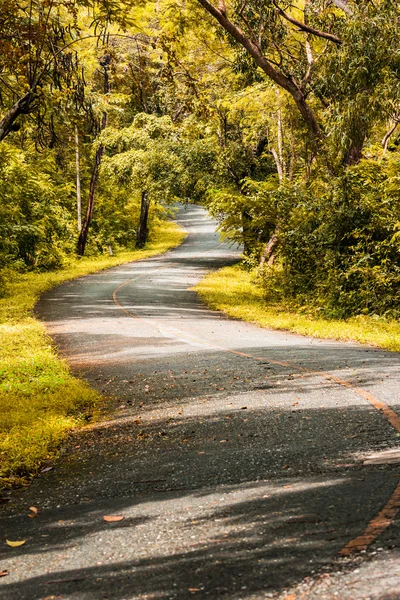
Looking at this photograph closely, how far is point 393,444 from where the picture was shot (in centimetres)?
579

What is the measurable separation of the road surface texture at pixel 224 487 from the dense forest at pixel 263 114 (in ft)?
14.8

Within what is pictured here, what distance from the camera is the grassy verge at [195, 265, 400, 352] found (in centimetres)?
1379

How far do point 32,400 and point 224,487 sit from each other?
401 centimetres

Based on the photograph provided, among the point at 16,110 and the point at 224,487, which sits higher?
the point at 16,110

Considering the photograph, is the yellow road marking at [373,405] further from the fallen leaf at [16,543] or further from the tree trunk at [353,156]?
the tree trunk at [353,156]

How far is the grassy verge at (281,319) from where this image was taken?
45.2 feet

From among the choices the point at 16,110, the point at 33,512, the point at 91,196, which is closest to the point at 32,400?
the point at 33,512

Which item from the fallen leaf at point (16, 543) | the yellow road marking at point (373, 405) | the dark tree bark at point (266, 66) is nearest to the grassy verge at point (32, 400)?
the fallen leaf at point (16, 543)

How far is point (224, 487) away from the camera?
511cm

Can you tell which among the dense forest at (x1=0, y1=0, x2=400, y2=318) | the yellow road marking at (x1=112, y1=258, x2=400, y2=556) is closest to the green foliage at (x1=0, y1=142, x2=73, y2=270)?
the dense forest at (x1=0, y1=0, x2=400, y2=318)

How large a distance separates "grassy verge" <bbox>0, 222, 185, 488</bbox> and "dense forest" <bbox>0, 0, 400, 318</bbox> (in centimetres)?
355

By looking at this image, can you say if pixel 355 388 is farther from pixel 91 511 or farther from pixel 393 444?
pixel 91 511

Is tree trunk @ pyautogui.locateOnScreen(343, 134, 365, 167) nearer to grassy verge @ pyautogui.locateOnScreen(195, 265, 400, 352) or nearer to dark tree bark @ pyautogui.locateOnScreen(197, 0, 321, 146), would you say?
dark tree bark @ pyautogui.locateOnScreen(197, 0, 321, 146)

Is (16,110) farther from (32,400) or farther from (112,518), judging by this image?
(112,518)
